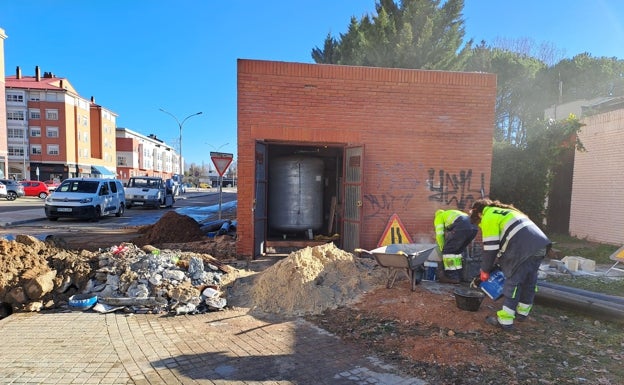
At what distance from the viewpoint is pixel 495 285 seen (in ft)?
16.7

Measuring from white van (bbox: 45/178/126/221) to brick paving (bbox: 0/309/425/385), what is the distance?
40.0 ft

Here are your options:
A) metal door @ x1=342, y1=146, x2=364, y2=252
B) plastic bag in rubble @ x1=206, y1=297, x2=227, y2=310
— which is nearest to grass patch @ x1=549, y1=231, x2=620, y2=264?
metal door @ x1=342, y1=146, x2=364, y2=252

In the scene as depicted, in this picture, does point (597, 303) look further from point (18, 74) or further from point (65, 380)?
point (18, 74)

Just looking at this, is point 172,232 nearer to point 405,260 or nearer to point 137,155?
point 405,260

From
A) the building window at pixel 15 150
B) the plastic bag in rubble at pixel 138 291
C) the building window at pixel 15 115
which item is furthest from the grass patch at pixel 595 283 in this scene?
the building window at pixel 15 115

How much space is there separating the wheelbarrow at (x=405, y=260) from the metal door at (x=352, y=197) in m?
2.07

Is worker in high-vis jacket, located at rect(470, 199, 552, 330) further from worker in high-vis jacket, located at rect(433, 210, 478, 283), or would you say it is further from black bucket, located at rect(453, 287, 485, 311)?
worker in high-vis jacket, located at rect(433, 210, 478, 283)

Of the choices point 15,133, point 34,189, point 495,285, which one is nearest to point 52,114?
point 15,133

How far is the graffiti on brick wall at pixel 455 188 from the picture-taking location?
29.5ft

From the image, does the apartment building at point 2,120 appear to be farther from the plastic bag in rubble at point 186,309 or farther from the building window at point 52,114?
the plastic bag in rubble at point 186,309

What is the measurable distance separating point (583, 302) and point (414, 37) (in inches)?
731

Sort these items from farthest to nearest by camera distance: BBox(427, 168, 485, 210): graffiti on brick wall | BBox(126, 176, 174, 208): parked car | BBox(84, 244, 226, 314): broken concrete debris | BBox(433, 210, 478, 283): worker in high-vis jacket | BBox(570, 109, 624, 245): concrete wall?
BBox(126, 176, 174, 208): parked car, BBox(570, 109, 624, 245): concrete wall, BBox(427, 168, 485, 210): graffiti on brick wall, BBox(433, 210, 478, 283): worker in high-vis jacket, BBox(84, 244, 226, 314): broken concrete debris

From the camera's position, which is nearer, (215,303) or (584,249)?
(215,303)

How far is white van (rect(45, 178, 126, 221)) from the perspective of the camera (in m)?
15.8
